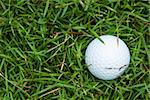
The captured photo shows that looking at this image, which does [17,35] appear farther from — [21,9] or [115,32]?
[115,32]

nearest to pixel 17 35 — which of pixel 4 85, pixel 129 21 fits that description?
pixel 4 85

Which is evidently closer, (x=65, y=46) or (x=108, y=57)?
(x=108, y=57)

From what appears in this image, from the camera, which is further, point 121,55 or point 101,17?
point 101,17

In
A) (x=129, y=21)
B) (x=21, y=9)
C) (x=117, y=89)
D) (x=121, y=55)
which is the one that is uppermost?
(x=21, y=9)
